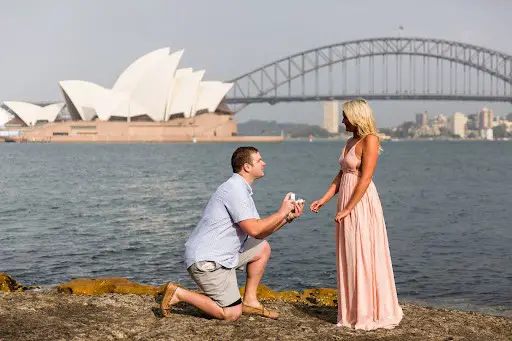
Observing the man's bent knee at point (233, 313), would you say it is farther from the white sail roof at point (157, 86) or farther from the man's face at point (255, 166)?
the white sail roof at point (157, 86)

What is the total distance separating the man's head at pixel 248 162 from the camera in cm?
480

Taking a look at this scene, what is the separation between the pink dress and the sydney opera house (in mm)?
80661

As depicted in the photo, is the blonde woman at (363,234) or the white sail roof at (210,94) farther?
the white sail roof at (210,94)

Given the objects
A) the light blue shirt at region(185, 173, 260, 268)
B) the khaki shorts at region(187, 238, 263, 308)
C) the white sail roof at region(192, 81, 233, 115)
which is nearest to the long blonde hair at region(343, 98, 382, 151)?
the light blue shirt at region(185, 173, 260, 268)

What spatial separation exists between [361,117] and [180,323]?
1813 millimetres

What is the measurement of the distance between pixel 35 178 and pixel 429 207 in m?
19.8

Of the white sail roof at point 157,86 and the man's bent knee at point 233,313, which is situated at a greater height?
the white sail roof at point 157,86

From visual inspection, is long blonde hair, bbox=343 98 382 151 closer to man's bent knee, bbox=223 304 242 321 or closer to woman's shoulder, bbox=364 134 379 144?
woman's shoulder, bbox=364 134 379 144

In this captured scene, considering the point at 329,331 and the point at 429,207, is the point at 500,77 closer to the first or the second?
the point at 429,207

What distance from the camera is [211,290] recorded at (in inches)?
195

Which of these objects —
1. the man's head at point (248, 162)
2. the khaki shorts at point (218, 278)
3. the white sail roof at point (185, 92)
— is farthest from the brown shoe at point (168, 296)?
the white sail roof at point (185, 92)

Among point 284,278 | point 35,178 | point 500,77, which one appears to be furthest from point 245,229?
point 500,77

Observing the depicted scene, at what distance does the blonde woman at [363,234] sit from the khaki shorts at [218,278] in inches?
27.0

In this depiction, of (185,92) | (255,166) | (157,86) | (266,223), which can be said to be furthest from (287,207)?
(185,92)
